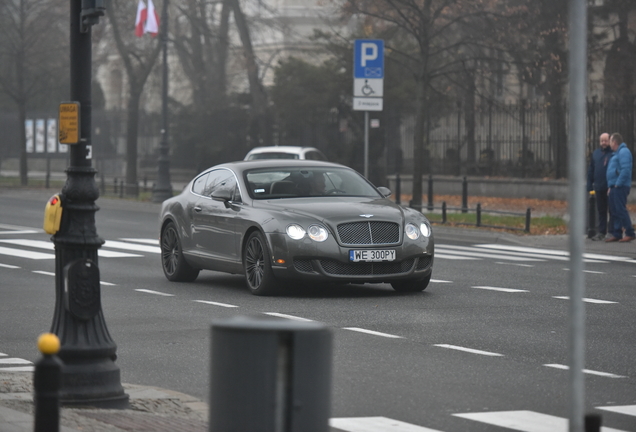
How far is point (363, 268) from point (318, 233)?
24.3 inches

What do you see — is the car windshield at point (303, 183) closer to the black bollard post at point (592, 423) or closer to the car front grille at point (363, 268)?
the car front grille at point (363, 268)

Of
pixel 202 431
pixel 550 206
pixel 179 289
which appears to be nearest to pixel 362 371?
pixel 202 431

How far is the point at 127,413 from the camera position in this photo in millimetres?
7152

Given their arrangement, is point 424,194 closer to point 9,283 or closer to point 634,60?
point 634,60

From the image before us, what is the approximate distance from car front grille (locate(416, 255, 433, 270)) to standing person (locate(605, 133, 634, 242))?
29.4 ft

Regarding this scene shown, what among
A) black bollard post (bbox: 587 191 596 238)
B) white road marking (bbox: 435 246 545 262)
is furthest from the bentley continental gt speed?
black bollard post (bbox: 587 191 596 238)

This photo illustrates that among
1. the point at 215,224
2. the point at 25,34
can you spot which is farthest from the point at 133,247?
the point at 25,34

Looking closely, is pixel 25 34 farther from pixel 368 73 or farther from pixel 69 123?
pixel 69 123

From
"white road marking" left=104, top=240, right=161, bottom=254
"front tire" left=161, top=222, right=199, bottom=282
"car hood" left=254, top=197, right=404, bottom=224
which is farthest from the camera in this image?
"white road marking" left=104, top=240, right=161, bottom=254

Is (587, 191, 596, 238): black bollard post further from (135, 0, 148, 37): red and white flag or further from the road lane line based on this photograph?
(135, 0, 148, 37): red and white flag

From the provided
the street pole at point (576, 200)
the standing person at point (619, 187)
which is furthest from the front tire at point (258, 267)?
the standing person at point (619, 187)

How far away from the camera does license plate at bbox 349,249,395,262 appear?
13422 millimetres

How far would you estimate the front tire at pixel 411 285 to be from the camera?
14.2 meters

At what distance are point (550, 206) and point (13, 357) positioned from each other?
25.1 metres
